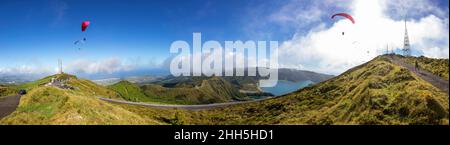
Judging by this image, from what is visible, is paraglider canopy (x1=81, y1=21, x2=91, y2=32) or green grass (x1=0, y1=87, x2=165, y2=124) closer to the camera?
green grass (x1=0, y1=87, x2=165, y2=124)

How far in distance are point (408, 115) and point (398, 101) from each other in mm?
3441

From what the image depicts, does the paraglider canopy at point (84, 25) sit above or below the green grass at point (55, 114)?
above

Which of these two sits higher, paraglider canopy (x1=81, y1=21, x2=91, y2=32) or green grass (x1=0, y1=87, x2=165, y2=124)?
paraglider canopy (x1=81, y1=21, x2=91, y2=32)

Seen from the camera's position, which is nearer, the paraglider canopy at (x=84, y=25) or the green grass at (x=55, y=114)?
the green grass at (x=55, y=114)

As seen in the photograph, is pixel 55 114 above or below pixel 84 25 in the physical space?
below

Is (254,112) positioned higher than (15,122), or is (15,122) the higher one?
(15,122)

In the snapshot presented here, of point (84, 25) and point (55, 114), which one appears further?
point (84, 25)
